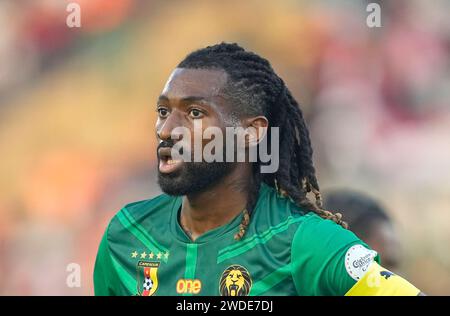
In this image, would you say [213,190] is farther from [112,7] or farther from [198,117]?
[112,7]

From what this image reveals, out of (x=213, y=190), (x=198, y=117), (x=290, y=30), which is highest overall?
(x=290, y=30)

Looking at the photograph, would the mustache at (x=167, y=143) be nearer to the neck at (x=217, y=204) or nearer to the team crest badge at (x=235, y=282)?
the neck at (x=217, y=204)

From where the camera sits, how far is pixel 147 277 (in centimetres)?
380

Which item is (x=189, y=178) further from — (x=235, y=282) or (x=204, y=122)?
(x=235, y=282)

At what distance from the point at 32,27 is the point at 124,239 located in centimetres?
531

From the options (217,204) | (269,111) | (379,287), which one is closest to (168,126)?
(217,204)

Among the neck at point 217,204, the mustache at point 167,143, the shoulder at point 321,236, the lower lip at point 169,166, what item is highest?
the mustache at point 167,143

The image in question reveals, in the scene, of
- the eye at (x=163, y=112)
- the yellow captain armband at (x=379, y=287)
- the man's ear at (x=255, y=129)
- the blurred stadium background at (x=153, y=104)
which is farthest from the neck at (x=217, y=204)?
the blurred stadium background at (x=153, y=104)

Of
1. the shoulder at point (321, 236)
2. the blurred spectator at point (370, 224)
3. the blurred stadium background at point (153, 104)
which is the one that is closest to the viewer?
the shoulder at point (321, 236)

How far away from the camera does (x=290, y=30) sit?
28.8 ft

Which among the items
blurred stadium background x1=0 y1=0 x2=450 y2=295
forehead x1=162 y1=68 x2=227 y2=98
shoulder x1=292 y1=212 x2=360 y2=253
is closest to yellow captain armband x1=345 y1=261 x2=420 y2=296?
shoulder x1=292 y1=212 x2=360 y2=253

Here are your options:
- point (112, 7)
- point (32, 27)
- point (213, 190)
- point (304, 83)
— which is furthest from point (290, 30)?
point (213, 190)

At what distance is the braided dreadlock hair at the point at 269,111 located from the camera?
3.83 m

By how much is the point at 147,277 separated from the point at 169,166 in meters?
0.49
